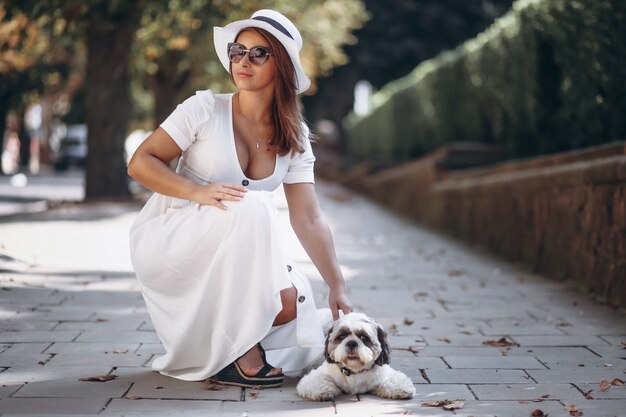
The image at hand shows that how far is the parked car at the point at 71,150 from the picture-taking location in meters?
43.1

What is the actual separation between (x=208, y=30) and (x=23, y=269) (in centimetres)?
1165

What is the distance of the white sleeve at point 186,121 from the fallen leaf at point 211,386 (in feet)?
3.77

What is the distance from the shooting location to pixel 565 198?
856 centimetres

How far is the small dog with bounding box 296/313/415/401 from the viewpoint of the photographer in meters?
4.21

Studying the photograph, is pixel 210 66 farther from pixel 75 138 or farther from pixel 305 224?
pixel 75 138

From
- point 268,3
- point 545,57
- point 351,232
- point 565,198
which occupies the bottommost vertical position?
point 351,232

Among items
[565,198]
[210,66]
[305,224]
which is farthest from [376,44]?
[305,224]

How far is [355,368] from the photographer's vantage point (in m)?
4.30

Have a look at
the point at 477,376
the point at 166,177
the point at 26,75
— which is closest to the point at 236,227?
the point at 166,177

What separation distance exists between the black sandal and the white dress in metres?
0.06

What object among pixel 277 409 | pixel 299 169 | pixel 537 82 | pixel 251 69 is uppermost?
pixel 537 82

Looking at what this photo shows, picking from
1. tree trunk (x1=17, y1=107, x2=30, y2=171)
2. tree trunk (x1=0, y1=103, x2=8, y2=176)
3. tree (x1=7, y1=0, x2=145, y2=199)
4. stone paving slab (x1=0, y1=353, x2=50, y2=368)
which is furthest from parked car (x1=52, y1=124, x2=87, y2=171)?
stone paving slab (x1=0, y1=353, x2=50, y2=368)

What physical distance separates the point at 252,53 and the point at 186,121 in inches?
18.4

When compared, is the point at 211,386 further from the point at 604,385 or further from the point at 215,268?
the point at 604,385
